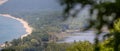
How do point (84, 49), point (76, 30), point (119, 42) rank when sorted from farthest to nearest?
point (76, 30) < point (84, 49) < point (119, 42)

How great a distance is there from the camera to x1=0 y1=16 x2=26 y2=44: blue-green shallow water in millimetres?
59250

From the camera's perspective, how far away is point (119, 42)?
3.89m

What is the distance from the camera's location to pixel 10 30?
2670 inches

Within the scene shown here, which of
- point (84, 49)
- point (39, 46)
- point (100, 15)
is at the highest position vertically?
point (100, 15)

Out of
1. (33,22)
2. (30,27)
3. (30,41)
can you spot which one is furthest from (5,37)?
(33,22)

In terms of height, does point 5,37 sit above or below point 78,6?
below

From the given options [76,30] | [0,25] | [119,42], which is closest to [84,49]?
[119,42]

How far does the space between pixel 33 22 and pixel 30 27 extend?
17.7ft

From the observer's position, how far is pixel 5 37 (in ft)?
194

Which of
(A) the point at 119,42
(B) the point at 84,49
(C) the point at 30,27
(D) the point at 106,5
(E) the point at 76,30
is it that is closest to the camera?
(D) the point at 106,5

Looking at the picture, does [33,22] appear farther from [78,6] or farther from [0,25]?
[78,6]

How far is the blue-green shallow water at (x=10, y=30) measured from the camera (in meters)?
59.2

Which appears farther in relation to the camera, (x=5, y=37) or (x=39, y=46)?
(x=5, y=37)

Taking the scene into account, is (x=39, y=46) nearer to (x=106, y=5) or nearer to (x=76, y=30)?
(x=76, y=30)
